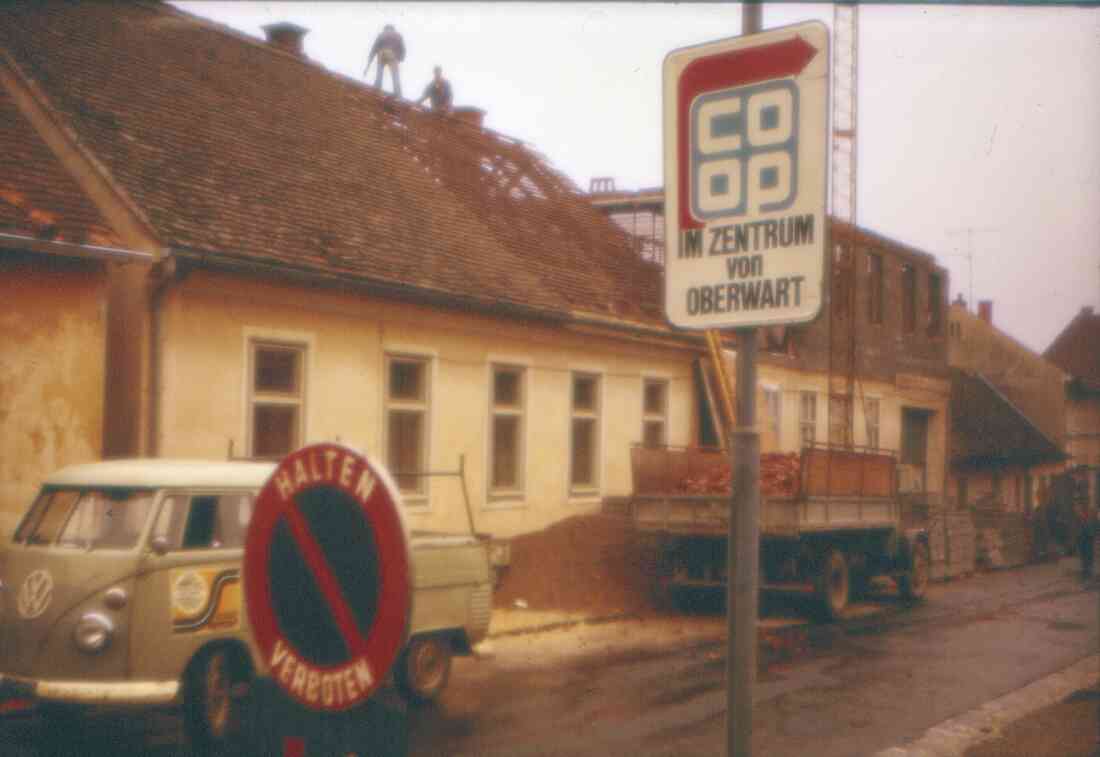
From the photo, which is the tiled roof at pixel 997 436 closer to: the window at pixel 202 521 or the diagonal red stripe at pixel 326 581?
the window at pixel 202 521

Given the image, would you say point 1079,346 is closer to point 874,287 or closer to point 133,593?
point 874,287

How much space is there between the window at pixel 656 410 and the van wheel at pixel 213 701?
45.3 ft

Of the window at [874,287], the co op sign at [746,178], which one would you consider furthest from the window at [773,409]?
the co op sign at [746,178]

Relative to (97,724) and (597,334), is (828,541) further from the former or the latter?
(97,724)

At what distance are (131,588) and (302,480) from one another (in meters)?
5.89

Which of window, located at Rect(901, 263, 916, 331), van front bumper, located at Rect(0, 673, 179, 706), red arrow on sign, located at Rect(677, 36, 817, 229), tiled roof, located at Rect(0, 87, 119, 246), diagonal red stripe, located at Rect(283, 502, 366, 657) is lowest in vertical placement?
van front bumper, located at Rect(0, 673, 179, 706)

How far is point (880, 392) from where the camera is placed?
1299 inches

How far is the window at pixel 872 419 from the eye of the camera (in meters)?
32.2

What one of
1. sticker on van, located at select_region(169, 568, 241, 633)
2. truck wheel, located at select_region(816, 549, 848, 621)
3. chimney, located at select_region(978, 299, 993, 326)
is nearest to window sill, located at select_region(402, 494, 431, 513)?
truck wheel, located at select_region(816, 549, 848, 621)

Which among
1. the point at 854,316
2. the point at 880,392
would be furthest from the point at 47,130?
the point at 880,392

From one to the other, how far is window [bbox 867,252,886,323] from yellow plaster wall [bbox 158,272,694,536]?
421 inches

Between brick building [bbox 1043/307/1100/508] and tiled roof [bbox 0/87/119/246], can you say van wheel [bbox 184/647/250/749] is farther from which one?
brick building [bbox 1043/307/1100/508]

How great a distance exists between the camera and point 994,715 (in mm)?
10719

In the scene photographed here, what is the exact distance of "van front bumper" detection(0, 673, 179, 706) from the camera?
8.30m
